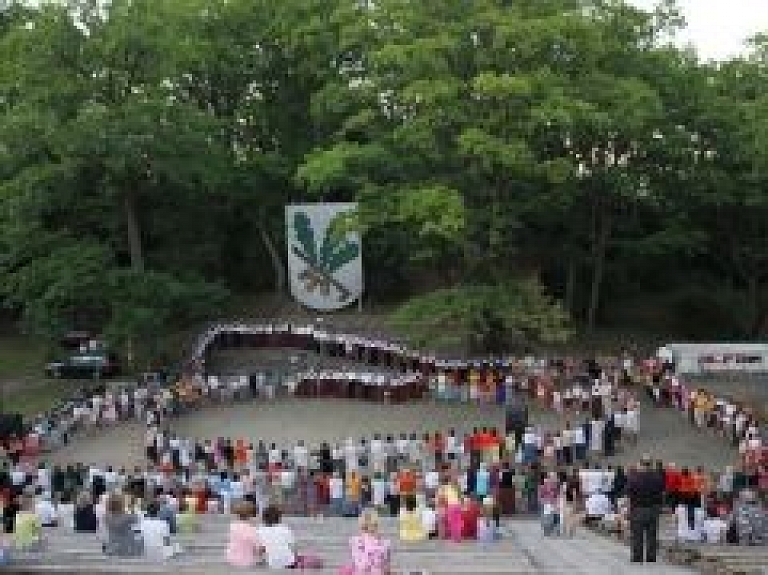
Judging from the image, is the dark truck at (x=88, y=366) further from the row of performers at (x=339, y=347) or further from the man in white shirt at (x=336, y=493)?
the man in white shirt at (x=336, y=493)

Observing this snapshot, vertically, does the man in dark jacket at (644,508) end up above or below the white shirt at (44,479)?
above

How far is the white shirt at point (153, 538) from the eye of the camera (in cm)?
1728

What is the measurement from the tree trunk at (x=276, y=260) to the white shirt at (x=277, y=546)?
33.4 meters

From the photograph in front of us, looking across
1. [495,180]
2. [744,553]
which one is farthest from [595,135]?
[744,553]

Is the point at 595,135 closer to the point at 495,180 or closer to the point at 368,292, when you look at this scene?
the point at 495,180

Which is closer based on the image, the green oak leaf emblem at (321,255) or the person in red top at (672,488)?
the person in red top at (672,488)

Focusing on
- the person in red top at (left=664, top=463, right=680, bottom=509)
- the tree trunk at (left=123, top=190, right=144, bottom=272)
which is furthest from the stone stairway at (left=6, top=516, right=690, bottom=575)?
the tree trunk at (left=123, top=190, right=144, bottom=272)

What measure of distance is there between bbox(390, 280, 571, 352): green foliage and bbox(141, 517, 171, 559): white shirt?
21.0 meters

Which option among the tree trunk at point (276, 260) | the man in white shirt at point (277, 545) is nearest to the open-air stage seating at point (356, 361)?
the tree trunk at point (276, 260)

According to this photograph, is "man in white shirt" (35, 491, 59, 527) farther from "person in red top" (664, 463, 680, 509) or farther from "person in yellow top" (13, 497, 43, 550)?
"person in red top" (664, 463, 680, 509)

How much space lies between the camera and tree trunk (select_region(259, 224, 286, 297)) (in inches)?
1937

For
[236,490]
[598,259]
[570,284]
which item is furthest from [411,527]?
[570,284]

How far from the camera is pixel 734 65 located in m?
45.6

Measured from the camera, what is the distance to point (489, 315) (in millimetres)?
38000
